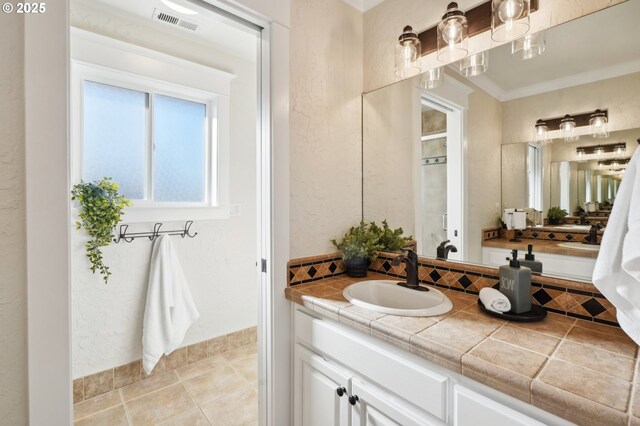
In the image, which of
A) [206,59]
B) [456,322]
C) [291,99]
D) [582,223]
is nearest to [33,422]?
[456,322]

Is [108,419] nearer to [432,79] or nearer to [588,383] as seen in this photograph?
[588,383]

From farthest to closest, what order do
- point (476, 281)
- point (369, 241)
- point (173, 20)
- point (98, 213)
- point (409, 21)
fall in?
1. point (173, 20)
2. point (98, 213)
3. point (369, 241)
4. point (409, 21)
5. point (476, 281)

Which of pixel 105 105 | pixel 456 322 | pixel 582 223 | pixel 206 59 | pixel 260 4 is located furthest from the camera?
pixel 206 59

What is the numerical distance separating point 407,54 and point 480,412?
1.52 meters

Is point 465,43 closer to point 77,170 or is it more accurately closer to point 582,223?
point 582,223

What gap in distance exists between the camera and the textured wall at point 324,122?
5.08 feet

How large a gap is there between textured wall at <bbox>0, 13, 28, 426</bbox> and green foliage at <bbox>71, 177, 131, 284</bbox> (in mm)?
1079

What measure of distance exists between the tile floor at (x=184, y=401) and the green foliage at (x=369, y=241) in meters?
1.17

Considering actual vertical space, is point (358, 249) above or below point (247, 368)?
above

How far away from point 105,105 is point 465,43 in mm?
2252

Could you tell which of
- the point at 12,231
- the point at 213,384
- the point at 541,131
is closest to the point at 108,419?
the point at 213,384

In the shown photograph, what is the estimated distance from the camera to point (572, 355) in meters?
0.81

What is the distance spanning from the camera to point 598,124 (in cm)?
115

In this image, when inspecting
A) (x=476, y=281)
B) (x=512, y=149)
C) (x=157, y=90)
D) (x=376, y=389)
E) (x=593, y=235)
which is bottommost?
(x=376, y=389)
